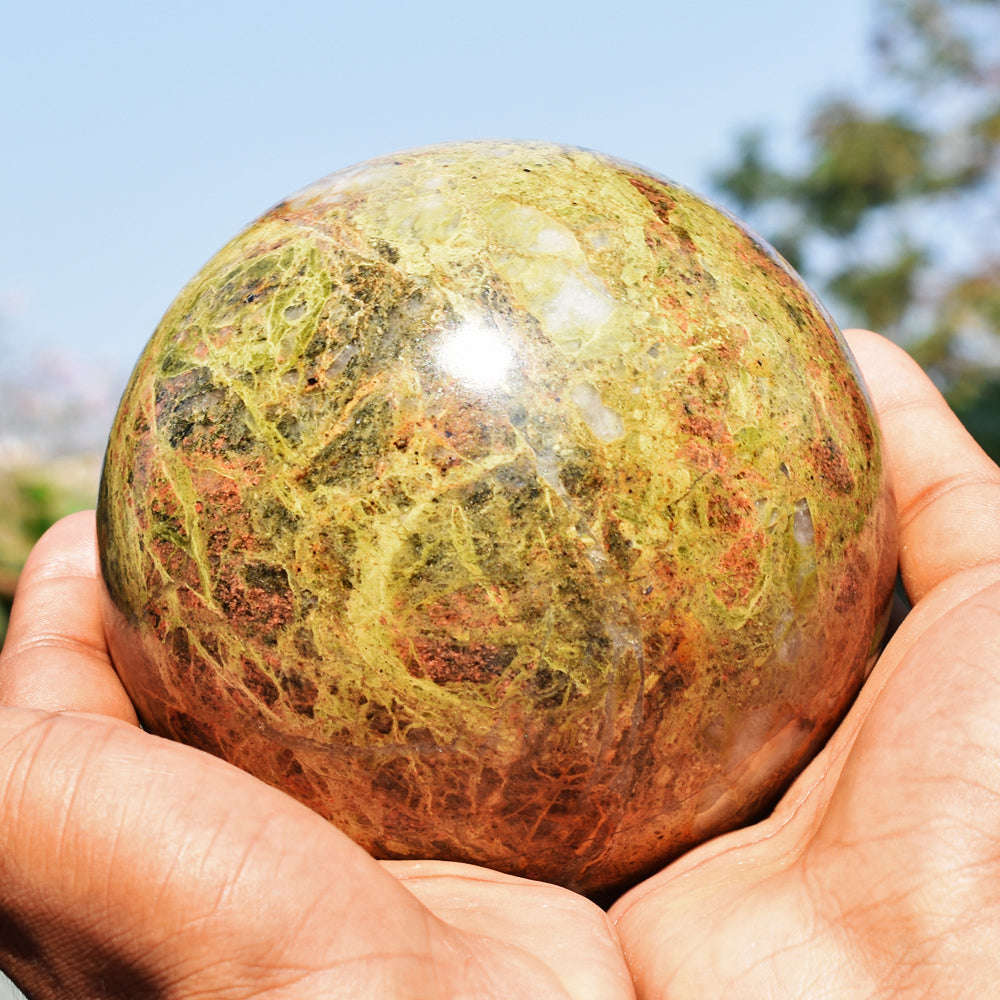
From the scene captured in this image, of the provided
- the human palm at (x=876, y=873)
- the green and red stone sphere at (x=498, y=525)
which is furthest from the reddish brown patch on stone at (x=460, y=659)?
the human palm at (x=876, y=873)

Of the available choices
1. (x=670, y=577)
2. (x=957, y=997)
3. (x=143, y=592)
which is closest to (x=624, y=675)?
(x=670, y=577)

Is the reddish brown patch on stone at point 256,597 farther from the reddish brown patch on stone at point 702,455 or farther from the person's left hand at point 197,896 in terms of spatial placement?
the reddish brown patch on stone at point 702,455

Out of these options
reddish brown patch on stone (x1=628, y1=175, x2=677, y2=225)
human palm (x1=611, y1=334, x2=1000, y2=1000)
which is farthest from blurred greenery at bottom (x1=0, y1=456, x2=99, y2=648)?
human palm (x1=611, y1=334, x2=1000, y2=1000)

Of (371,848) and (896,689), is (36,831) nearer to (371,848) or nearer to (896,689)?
(371,848)

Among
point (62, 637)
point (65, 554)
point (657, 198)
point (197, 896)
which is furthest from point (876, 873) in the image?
point (65, 554)

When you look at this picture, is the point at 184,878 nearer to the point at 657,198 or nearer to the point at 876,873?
the point at 876,873

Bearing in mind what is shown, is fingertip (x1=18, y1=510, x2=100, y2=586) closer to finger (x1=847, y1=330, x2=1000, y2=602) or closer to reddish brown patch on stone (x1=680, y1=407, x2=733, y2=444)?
reddish brown patch on stone (x1=680, y1=407, x2=733, y2=444)
